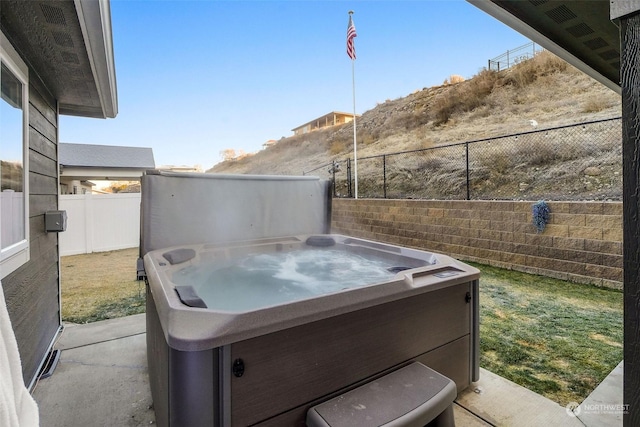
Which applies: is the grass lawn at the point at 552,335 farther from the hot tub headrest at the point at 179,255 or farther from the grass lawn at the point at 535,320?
the hot tub headrest at the point at 179,255

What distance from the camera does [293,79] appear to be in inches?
578

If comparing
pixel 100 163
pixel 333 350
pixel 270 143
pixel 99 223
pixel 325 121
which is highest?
pixel 325 121

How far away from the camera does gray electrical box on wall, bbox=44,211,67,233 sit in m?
2.35

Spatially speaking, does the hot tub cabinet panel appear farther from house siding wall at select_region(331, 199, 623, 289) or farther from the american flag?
the american flag

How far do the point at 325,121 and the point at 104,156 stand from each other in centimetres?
1512

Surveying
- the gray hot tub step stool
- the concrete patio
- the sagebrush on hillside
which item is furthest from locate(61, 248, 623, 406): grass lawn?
the sagebrush on hillside

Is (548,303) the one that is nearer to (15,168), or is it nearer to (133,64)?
(15,168)

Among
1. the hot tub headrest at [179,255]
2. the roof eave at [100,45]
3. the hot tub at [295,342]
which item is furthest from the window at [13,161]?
the hot tub headrest at [179,255]

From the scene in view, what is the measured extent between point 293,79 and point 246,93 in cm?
227

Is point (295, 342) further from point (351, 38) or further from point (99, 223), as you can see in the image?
point (351, 38)

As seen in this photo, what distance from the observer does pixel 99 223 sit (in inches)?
271

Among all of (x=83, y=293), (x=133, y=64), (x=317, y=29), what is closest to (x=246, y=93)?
(x=317, y=29)

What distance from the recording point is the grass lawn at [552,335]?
6.14 ft

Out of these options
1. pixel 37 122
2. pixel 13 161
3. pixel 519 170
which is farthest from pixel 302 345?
A: pixel 519 170
